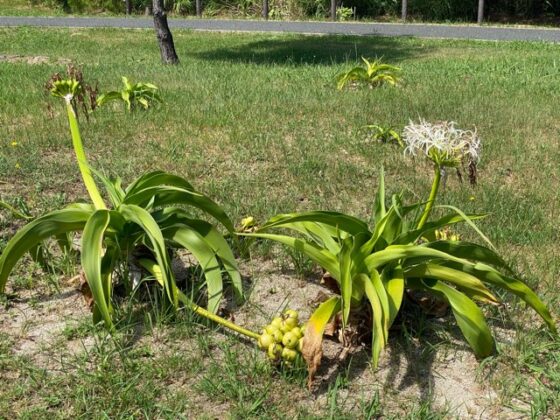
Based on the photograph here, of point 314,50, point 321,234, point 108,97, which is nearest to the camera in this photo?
point 321,234

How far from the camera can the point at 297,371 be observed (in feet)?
8.89

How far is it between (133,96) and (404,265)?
4.47 meters

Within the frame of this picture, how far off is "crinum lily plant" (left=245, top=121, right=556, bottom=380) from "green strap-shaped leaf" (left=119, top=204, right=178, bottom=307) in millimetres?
519

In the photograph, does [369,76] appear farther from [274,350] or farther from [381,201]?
[274,350]

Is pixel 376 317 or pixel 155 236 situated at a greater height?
pixel 155 236

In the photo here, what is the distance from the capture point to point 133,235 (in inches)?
124

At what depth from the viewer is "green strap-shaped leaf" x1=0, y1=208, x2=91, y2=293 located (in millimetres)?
2920

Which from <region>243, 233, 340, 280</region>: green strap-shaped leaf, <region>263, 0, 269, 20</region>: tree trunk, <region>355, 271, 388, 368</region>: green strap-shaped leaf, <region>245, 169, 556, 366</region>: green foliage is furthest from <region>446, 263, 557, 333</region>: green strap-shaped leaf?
<region>263, 0, 269, 20</region>: tree trunk

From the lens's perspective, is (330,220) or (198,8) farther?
(198,8)

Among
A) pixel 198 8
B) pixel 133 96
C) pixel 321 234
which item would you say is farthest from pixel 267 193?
pixel 198 8

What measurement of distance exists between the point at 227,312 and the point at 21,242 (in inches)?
37.3

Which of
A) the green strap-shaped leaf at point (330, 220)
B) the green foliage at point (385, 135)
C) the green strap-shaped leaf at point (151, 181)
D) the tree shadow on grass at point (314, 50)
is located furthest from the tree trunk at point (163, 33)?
the green strap-shaped leaf at point (330, 220)

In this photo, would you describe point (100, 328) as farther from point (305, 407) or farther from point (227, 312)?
point (305, 407)

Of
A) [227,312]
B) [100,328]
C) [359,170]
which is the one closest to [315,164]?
[359,170]
